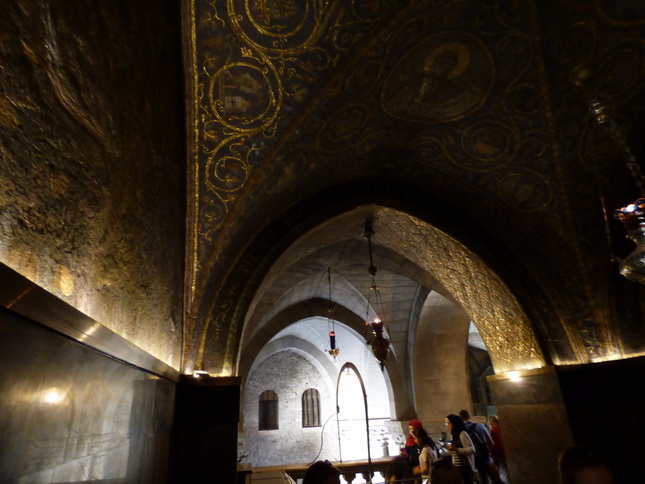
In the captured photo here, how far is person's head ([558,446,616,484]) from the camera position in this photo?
1580mm

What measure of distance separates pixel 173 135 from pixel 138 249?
1062 millimetres

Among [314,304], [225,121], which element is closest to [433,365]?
[314,304]

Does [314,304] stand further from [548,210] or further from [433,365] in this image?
[548,210]

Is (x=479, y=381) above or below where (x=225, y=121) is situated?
below

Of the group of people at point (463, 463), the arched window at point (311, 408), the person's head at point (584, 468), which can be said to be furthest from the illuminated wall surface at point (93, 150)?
the arched window at point (311, 408)

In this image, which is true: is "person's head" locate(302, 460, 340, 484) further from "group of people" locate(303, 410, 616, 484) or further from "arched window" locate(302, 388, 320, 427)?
"arched window" locate(302, 388, 320, 427)

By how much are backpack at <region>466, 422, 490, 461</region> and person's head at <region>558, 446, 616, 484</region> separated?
3197 mm

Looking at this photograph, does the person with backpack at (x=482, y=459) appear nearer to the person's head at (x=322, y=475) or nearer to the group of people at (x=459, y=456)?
the group of people at (x=459, y=456)

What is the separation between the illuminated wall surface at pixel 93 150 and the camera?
4.50 feet

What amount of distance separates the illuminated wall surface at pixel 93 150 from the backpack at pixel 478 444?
3.79 meters

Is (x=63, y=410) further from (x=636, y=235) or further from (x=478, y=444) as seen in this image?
(x=478, y=444)

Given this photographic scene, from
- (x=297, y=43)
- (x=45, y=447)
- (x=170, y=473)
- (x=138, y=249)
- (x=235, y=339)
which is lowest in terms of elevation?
(x=170, y=473)

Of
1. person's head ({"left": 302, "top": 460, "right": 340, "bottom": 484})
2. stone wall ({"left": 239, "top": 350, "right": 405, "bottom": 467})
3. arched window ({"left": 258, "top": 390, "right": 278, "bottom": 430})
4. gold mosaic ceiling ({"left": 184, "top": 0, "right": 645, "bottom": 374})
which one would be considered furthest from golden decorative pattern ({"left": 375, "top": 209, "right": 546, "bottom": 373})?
arched window ({"left": 258, "top": 390, "right": 278, "bottom": 430})

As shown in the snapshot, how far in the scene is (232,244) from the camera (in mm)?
4230
